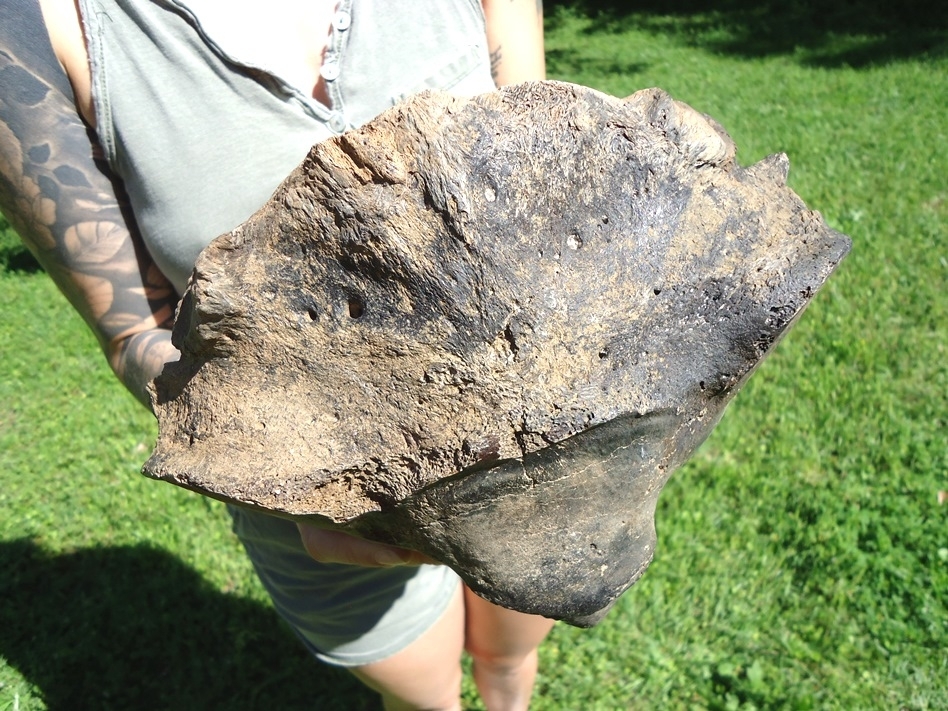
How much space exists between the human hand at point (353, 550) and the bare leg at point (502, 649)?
73 cm

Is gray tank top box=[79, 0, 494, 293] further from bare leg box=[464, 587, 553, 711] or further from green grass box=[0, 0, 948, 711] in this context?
green grass box=[0, 0, 948, 711]

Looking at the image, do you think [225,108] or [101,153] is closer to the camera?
[225,108]

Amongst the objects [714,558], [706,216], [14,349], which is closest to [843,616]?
[714,558]

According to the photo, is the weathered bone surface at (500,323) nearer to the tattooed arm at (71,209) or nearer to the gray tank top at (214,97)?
the gray tank top at (214,97)

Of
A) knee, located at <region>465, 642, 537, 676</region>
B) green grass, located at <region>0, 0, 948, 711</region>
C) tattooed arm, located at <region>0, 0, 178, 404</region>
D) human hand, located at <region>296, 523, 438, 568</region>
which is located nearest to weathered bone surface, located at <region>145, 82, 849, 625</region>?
human hand, located at <region>296, 523, 438, 568</region>

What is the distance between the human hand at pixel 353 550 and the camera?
59.2 inches

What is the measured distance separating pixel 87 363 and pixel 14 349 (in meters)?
0.56

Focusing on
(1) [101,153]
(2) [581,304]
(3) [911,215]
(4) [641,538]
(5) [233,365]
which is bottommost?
(3) [911,215]

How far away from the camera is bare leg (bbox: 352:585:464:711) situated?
224 centimetres

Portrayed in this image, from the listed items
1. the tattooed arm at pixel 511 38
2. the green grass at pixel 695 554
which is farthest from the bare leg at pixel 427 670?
the tattooed arm at pixel 511 38

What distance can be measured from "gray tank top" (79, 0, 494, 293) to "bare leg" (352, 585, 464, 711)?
1268 millimetres

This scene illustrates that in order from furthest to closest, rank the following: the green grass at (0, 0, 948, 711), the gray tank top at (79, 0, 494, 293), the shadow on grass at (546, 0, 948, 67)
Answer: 1. the shadow on grass at (546, 0, 948, 67)
2. the green grass at (0, 0, 948, 711)
3. the gray tank top at (79, 0, 494, 293)

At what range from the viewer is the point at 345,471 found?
1301 millimetres

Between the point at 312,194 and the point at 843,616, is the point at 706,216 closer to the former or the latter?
the point at 312,194
